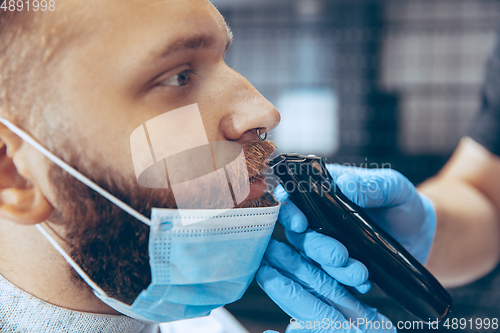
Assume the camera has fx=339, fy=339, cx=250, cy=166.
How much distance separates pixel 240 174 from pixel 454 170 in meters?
1.07

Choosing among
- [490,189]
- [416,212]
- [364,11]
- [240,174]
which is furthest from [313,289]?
[364,11]

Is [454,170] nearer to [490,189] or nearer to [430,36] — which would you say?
[490,189]

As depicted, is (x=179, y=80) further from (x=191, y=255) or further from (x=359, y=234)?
(x=359, y=234)

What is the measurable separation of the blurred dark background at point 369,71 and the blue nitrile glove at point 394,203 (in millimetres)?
1489

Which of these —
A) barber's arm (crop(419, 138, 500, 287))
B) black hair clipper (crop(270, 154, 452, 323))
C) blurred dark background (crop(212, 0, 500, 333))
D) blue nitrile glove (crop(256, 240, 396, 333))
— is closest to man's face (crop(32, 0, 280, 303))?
black hair clipper (crop(270, 154, 452, 323))

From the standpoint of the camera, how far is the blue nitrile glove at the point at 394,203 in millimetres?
771

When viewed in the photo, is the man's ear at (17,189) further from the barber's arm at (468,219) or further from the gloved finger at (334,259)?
the barber's arm at (468,219)

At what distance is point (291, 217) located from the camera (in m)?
0.66

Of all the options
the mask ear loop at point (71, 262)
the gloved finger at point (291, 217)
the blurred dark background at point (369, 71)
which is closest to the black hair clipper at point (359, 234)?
the gloved finger at point (291, 217)

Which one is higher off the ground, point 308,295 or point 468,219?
point 308,295

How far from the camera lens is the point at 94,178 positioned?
519mm

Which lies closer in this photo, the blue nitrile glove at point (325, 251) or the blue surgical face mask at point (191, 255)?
the blue surgical face mask at point (191, 255)

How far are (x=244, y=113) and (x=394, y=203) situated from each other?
50 cm

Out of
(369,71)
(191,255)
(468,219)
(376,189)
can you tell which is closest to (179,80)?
(191,255)
